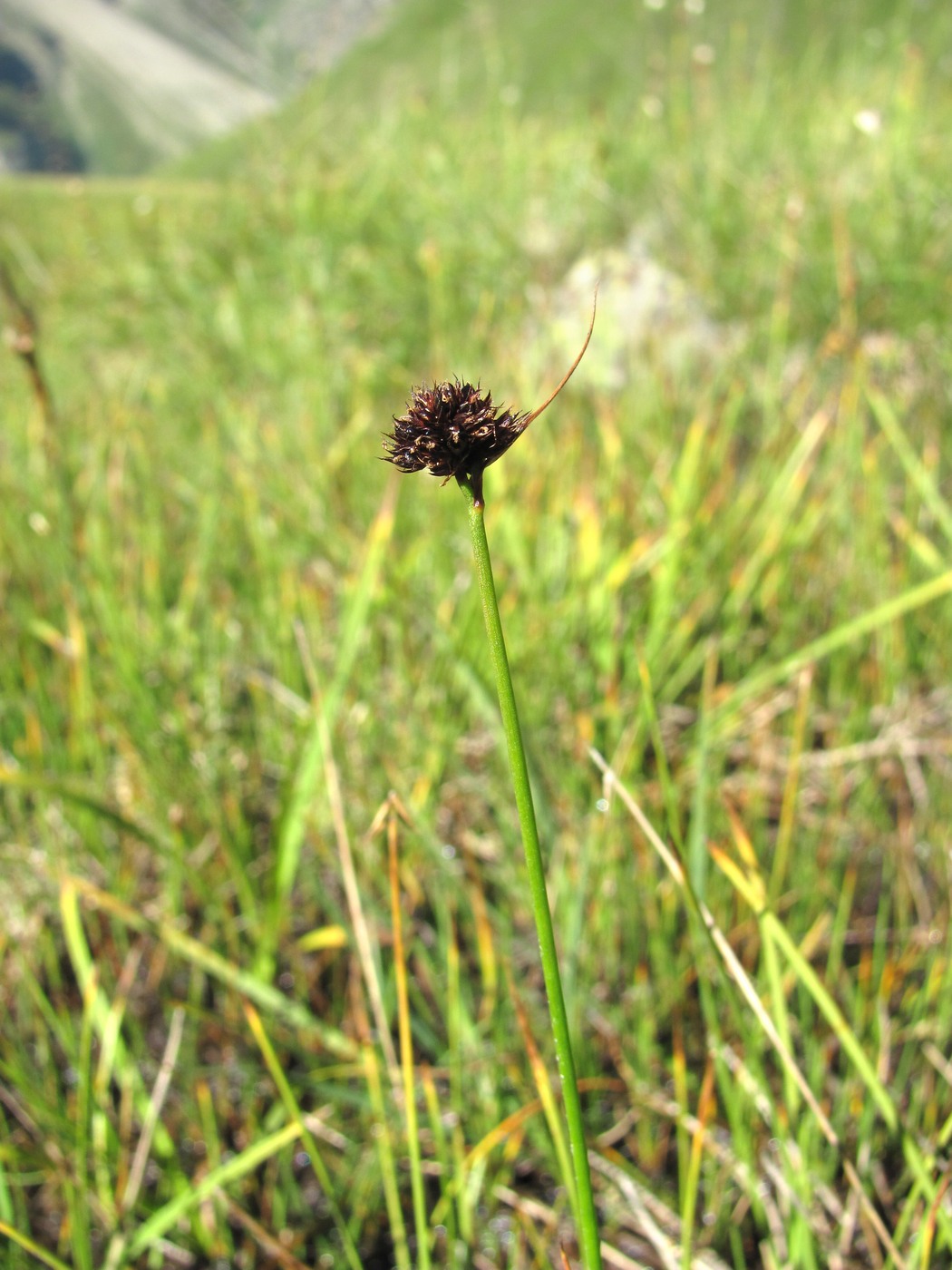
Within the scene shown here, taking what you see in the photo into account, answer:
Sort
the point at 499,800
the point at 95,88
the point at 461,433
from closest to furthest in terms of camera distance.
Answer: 1. the point at 461,433
2. the point at 499,800
3. the point at 95,88

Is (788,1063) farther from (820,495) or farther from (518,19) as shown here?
(518,19)

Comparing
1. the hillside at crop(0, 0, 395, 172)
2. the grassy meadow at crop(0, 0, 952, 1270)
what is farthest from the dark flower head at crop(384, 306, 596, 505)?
the hillside at crop(0, 0, 395, 172)

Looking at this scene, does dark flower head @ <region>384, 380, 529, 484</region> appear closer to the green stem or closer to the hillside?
the green stem

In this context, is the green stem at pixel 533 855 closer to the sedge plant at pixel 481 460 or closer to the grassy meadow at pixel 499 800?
the sedge plant at pixel 481 460

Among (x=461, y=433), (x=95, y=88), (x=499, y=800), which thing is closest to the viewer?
(x=461, y=433)

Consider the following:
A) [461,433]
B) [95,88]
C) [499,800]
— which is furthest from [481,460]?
[95,88]

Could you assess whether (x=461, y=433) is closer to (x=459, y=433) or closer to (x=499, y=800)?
(x=459, y=433)
